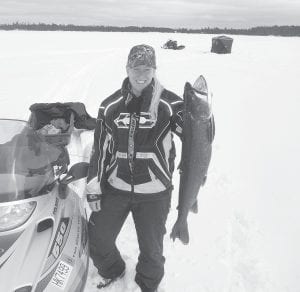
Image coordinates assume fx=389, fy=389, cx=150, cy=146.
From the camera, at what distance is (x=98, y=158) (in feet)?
8.96

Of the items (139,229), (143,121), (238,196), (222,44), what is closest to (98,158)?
(143,121)

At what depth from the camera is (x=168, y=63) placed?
19.0 metres

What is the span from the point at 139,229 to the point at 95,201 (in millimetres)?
393

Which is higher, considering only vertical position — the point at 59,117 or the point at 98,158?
the point at 98,158

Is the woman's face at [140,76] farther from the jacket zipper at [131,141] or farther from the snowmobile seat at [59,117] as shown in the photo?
the snowmobile seat at [59,117]

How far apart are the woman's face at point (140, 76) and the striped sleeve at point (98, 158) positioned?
37 centimetres

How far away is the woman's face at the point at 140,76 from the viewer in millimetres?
2514

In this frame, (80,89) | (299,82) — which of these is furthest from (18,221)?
A: (299,82)

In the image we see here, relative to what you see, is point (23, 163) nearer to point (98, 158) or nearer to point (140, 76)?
point (98, 158)

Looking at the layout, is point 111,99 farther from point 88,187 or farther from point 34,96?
point 34,96

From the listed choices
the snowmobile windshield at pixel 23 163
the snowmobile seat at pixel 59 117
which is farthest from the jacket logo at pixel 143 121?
the snowmobile seat at pixel 59 117

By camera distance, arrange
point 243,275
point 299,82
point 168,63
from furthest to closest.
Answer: point 168,63, point 299,82, point 243,275

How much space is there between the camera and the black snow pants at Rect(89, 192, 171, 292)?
8.96 ft

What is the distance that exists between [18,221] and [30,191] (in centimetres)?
27
